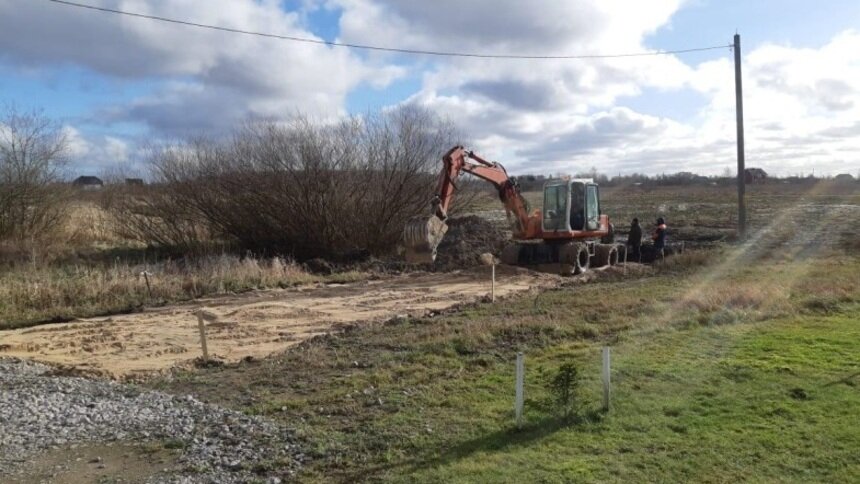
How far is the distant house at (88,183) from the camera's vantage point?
3682 cm

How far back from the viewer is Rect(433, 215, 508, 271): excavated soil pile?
28.6 meters

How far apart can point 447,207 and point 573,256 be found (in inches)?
178

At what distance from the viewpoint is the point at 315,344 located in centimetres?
1266

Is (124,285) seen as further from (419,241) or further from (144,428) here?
(144,428)

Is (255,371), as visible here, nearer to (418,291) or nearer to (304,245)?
(418,291)

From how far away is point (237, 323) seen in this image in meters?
16.0

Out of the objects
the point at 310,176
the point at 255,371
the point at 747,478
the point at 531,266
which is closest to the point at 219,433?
the point at 255,371

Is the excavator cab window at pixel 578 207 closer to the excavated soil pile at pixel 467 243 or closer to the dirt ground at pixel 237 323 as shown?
the dirt ground at pixel 237 323

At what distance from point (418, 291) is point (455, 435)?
14.2m

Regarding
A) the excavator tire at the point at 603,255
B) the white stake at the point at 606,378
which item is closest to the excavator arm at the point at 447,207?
the excavator tire at the point at 603,255

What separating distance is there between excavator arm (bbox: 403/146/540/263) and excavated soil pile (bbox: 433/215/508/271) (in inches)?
171

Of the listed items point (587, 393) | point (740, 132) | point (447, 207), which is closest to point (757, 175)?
point (740, 132)

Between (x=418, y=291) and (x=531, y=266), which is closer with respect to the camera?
(x=418, y=291)

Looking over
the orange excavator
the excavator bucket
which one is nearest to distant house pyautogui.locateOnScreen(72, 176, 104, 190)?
the orange excavator
